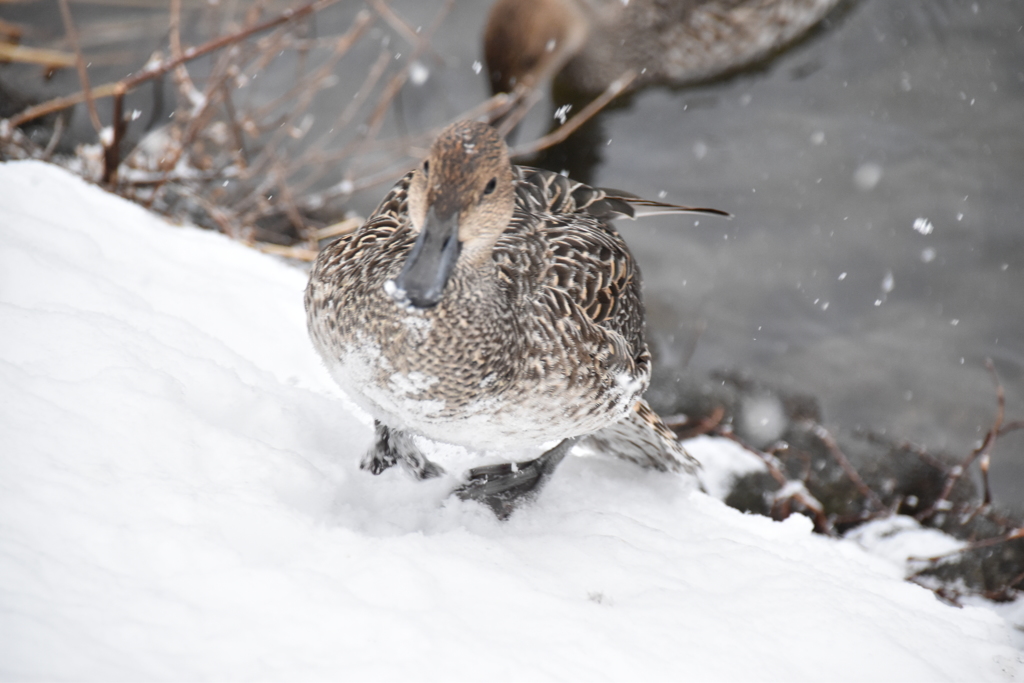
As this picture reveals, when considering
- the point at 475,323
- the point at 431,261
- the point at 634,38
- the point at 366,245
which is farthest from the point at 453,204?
the point at 634,38

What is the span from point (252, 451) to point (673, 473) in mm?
1755

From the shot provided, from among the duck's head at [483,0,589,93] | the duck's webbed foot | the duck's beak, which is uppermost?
the duck's beak

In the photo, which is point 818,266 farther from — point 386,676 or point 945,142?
point 386,676

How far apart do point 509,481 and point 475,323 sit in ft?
2.52

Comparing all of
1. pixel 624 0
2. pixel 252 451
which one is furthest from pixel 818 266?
pixel 252 451

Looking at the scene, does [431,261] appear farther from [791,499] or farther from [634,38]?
[634,38]

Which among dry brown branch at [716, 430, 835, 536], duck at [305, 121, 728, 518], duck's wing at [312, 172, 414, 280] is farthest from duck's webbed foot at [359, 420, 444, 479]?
dry brown branch at [716, 430, 835, 536]

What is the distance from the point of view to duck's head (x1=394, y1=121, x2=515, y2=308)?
1.87 meters

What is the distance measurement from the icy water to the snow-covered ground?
8.40ft

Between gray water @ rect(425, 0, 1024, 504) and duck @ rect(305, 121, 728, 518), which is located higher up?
duck @ rect(305, 121, 728, 518)

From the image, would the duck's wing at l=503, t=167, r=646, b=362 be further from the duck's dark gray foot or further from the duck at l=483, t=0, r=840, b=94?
the duck at l=483, t=0, r=840, b=94

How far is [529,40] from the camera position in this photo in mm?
6137

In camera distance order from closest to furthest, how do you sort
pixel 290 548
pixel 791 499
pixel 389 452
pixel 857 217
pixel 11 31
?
1. pixel 290 548
2. pixel 389 452
3. pixel 791 499
4. pixel 11 31
5. pixel 857 217

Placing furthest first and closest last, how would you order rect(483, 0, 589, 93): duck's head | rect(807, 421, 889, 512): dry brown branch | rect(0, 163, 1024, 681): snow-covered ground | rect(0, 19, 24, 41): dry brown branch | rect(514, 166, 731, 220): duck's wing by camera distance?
1. rect(483, 0, 589, 93): duck's head
2. rect(0, 19, 24, 41): dry brown branch
3. rect(807, 421, 889, 512): dry brown branch
4. rect(514, 166, 731, 220): duck's wing
5. rect(0, 163, 1024, 681): snow-covered ground
